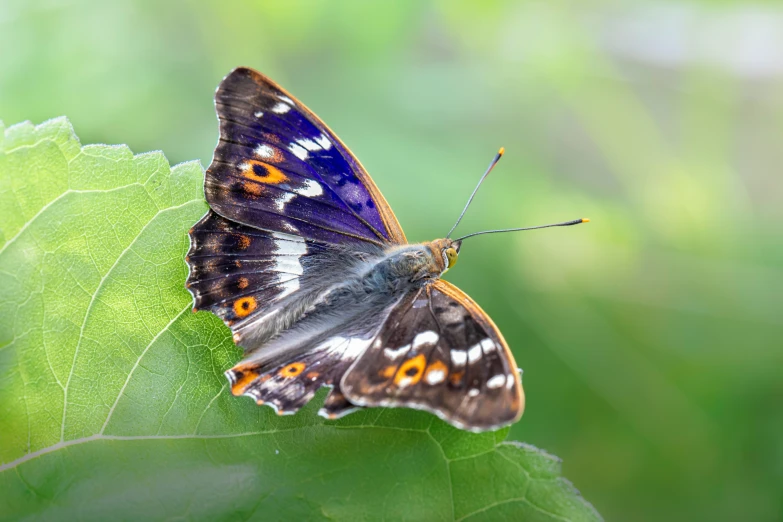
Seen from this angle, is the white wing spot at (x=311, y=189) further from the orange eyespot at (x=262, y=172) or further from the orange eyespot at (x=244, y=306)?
the orange eyespot at (x=244, y=306)

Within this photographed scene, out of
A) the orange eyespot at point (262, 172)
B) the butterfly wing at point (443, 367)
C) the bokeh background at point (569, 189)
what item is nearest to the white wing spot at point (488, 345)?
the butterfly wing at point (443, 367)

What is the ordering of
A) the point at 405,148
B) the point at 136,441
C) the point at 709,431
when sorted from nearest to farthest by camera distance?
the point at 136,441, the point at 709,431, the point at 405,148

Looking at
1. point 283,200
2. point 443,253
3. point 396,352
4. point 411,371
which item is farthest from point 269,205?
point 411,371

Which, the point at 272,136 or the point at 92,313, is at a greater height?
the point at 272,136

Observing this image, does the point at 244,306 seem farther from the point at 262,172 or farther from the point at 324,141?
the point at 324,141

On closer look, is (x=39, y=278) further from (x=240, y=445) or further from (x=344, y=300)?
(x=344, y=300)

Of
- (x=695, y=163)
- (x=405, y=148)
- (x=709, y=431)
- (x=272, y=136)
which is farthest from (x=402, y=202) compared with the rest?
(x=709, y=431)
